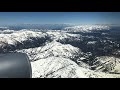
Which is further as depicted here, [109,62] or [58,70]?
[58,70]

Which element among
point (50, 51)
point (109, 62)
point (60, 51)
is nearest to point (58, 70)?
point (60, 51)

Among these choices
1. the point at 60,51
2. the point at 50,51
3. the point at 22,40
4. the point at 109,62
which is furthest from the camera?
the point at 50,51

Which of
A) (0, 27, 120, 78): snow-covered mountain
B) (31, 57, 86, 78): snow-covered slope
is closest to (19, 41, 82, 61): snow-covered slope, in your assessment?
(0, 27, 120, 78): snow-covered mountain

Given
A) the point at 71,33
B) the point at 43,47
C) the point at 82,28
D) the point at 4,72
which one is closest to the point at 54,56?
the point at 43,47

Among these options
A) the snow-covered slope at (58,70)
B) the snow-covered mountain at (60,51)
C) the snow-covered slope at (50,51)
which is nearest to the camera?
the snow-covered slope at (58,70)

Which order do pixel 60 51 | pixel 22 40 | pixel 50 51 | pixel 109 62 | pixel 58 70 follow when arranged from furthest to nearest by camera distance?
pixel 50 51 < pixel 22 40 < pixel 60 51 < pixel 58 70 < pixel 109 62

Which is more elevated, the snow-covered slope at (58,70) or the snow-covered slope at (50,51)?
the snow-covered slope at (50,51)

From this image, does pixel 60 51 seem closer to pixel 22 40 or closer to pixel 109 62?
pixel 22 40

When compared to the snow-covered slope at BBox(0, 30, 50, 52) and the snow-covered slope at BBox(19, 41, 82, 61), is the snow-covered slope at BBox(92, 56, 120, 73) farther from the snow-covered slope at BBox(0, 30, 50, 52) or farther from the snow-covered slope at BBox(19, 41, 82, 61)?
the snow-covered slope at BBox(0, 30, 50, 52)

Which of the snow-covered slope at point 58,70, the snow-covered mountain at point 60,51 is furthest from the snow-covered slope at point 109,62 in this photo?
the snow-covered slope at point 58,70

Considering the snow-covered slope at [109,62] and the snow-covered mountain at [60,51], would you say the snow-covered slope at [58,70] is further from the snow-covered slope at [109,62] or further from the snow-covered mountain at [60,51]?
the snow-covered slope at [109,62]
